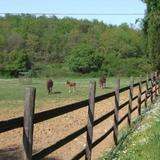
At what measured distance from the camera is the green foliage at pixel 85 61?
130875 mm

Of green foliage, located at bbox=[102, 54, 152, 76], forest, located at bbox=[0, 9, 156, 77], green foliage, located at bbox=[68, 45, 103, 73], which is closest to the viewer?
green foliage, located at bbox=[102, 54, 152, 76]

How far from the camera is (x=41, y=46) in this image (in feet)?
585

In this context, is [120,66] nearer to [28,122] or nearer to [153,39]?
[153,39]

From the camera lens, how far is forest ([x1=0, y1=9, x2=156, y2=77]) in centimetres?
12531

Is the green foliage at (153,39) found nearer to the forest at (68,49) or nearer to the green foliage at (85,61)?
the forest at (68,49)

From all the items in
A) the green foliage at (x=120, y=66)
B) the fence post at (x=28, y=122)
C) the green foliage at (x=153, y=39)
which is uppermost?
the green foliage at (x=153, y=39)

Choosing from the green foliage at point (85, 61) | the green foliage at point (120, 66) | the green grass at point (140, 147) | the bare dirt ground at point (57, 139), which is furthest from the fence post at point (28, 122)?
the green foliage at point (85, 61)

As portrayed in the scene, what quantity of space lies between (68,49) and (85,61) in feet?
134

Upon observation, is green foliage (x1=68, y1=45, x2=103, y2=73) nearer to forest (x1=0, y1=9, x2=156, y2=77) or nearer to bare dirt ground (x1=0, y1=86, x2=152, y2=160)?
forest (x1=0, y1=9, x2=156, y2=77)

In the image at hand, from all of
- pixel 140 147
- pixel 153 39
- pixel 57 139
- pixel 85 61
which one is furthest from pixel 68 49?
pixel 140 147

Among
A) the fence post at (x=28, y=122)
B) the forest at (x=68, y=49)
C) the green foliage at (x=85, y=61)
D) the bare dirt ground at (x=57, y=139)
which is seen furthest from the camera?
the green foliage at (x=85, y=61)

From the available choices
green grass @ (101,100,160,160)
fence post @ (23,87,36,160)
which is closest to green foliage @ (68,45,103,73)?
green grass @ (101,100,160,160)

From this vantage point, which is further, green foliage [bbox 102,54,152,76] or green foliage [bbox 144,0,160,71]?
green foliage [bbox 102,54,152,76]

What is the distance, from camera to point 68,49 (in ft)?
565
